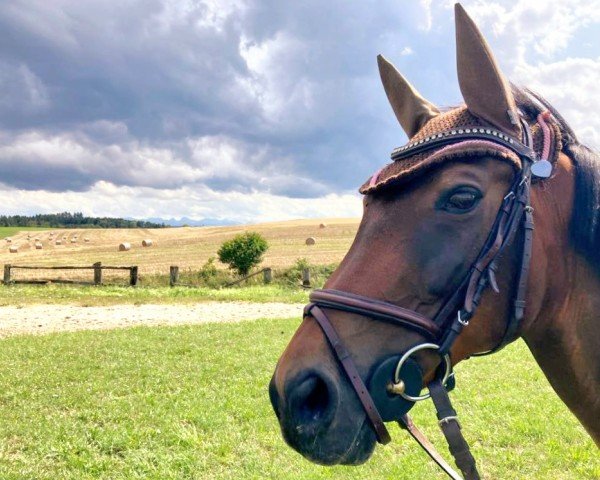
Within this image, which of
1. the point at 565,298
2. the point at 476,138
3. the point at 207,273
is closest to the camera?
the point at 476,138

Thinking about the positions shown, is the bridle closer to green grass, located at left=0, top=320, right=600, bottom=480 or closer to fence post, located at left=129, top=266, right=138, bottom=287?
green grass, located at left=0, top=320, right=600, bottom=480

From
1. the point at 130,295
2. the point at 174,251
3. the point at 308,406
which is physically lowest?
the point at 130,295

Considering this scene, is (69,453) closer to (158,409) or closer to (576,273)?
(158,409)

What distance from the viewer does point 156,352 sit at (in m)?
10.3

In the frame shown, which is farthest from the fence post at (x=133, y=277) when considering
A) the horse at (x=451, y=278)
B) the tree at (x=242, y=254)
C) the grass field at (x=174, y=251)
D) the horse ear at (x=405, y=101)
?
the horse at (x=451, y=278)

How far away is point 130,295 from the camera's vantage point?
67.5ft

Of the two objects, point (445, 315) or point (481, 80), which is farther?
point (481, 80)

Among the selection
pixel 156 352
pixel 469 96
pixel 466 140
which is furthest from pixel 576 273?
pixel 156 352

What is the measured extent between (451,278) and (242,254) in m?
25.7

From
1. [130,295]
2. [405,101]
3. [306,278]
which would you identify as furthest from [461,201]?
[306,278]

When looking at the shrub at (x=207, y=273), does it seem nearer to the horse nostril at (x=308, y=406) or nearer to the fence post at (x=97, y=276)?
the fence post at (x=97, y=276)

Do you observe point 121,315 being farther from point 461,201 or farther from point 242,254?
point 461,201

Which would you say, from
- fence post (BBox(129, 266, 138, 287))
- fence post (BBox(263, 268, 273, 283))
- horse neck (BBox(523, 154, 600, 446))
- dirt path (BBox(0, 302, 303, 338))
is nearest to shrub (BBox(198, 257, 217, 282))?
fence post (BBox(263, 268, 273, 283))

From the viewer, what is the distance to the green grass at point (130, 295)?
18797 mm
